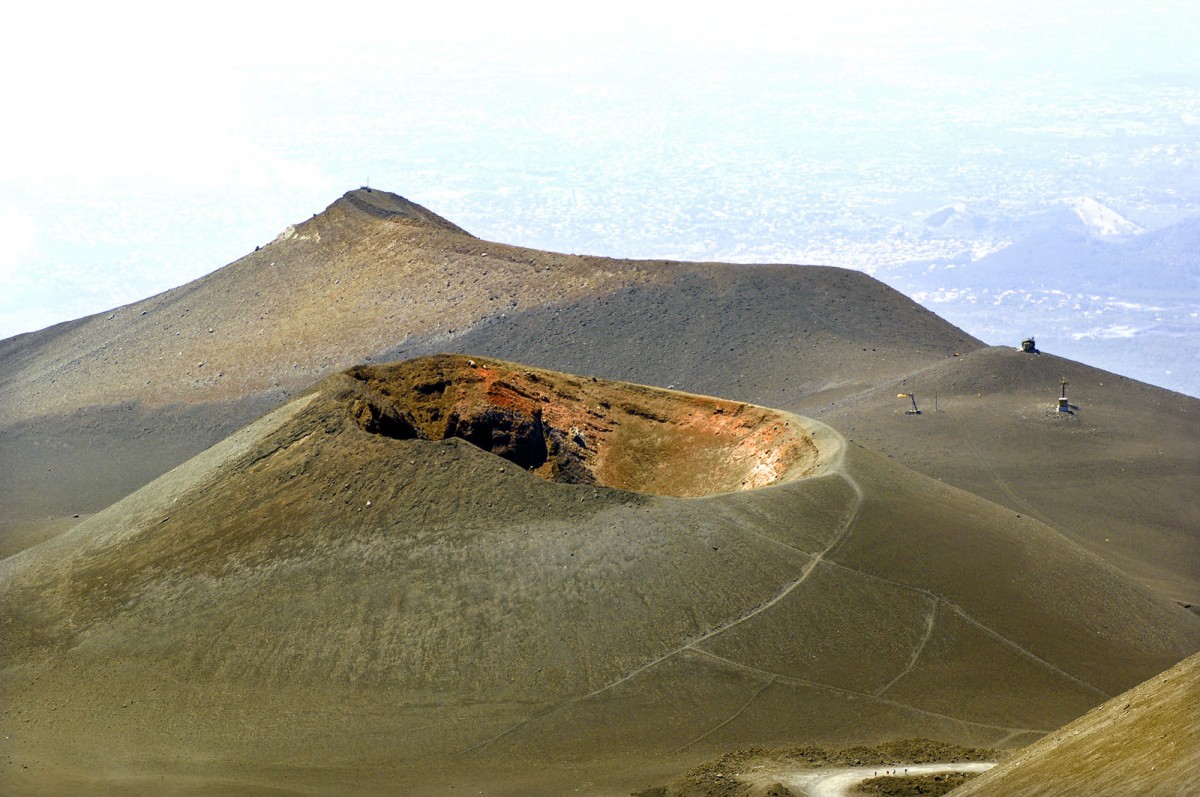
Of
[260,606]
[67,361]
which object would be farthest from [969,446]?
[67,361]

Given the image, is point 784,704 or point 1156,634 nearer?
point 784,704

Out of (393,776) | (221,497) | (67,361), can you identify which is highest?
(67,361)

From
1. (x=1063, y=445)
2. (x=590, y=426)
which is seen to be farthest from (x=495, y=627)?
(x=1063, y=445)

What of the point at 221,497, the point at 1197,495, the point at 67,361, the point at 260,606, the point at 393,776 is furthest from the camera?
the point at 67,361

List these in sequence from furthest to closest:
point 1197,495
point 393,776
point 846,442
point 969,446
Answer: point 969,446 → point 1197,495 → point 846,442 → point 393,776

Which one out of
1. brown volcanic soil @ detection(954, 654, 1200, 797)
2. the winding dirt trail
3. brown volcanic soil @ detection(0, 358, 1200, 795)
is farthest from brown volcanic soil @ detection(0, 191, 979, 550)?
brown volcanic soil @ detection(954, 654, 1200, 797)

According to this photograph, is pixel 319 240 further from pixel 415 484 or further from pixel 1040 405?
pixel 415 484

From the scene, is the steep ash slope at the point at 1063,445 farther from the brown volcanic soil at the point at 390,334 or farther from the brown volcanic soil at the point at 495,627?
the brown volcanic soil at the point at 495,627
